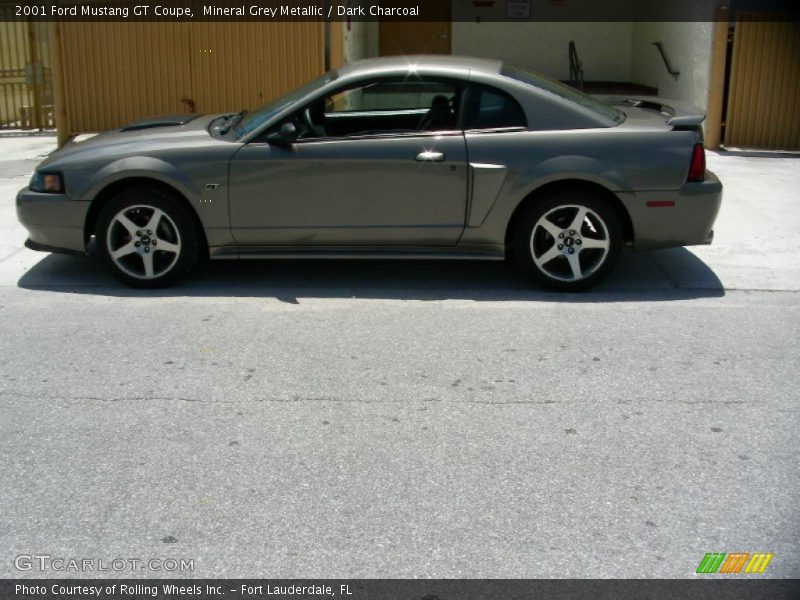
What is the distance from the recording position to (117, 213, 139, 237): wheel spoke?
22.6 feet

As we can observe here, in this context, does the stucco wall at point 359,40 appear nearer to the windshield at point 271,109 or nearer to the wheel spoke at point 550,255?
the windshield at point 271,109

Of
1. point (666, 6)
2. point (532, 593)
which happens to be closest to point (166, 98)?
point (666, 6)

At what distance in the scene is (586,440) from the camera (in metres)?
4.56

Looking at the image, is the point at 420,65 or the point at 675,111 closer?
the point at 420,65

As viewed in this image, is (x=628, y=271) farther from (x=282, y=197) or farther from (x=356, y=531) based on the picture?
(x=356, y=531)

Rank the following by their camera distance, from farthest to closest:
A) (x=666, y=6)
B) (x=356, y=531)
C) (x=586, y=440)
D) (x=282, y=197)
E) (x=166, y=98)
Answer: (x=666, y=6) → (x=166, y=98) → (x=282, y=197) → (x=586, y=440) → (x=356, y=531)

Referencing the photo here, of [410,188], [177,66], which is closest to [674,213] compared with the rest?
[410,188]

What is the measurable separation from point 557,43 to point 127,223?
1263 centimetres

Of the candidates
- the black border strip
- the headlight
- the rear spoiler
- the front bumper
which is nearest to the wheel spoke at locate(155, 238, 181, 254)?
the front bumper

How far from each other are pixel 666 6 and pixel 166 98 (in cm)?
799

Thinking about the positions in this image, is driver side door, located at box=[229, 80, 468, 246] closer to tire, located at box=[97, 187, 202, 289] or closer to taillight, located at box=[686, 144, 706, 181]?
tire, located at box=[97, 187, 202, 289]

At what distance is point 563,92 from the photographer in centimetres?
708

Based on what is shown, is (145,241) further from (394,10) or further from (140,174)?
(394,10)

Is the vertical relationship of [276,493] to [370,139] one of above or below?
below
